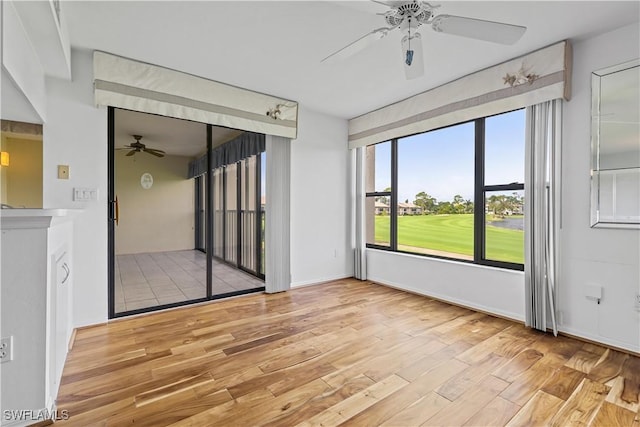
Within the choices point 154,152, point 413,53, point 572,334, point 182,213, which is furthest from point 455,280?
point 154,152

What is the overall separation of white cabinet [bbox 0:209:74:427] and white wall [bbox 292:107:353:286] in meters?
2.84

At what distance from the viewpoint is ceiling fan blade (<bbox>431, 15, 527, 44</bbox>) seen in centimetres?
163

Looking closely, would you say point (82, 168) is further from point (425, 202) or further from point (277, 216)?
point (425, 202)

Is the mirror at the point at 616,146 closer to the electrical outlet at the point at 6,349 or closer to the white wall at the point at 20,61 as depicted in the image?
the electrical outlet at the point at 6,349

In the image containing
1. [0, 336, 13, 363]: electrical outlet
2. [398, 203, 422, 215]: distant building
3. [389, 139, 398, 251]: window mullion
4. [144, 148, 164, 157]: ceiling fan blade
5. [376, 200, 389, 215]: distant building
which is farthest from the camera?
[144, 148, 164, 157]: ceiling fan blade

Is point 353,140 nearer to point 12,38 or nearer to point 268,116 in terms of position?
point 268,116

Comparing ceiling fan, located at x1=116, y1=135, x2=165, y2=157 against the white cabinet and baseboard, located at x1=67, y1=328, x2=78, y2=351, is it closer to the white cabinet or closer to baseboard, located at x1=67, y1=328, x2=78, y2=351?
baseboard, located at x1=67, y1=328, x2=78, y2=351

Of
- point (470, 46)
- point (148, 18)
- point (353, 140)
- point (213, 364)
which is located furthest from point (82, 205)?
point (470, 46)

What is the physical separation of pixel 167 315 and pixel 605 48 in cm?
Result: 462

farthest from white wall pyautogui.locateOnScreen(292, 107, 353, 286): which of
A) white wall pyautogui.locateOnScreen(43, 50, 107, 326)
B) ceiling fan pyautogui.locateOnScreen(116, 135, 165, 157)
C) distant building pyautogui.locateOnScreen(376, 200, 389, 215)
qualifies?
ceiling fan pyautogui.locateOnScreen(116, 135, 165, 157)

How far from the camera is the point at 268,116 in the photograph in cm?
365

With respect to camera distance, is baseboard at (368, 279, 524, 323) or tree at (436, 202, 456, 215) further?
tree at (436, 202, 456, 215)

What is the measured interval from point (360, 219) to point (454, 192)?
57.0 inches

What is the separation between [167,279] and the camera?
4105mm
